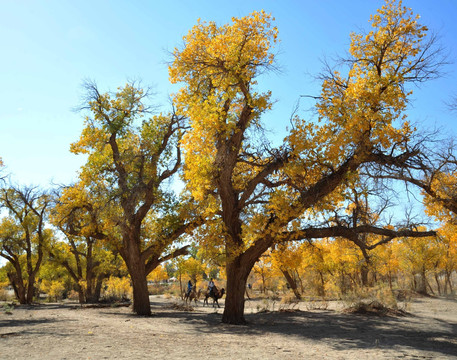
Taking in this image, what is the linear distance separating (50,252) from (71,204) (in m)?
12.1

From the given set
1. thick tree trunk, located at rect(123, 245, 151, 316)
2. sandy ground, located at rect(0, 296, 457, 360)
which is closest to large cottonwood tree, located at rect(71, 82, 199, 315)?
thick tree trunk, located at rect(123, 245, 151, 316)

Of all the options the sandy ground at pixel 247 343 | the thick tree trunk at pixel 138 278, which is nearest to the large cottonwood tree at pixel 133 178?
the thick tree trunk at pixel 138 278

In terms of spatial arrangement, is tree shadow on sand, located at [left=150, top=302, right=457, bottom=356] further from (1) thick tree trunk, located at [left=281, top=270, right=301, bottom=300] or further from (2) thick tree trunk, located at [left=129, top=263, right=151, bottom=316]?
(1) thick tree trunk, located at [left=281, top=270, right=301, bottom=300]

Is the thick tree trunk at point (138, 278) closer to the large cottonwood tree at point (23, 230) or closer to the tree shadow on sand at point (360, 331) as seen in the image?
the tree shadow on sand at point (360, 331)

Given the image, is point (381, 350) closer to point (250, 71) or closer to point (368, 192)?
point (368, 192)

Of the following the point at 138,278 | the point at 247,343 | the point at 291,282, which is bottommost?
the point at 247,343

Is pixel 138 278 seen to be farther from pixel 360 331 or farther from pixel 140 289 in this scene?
pixel 360 331

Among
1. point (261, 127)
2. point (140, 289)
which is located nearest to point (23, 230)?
point (140, 289)

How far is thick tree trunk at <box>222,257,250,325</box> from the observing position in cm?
1070

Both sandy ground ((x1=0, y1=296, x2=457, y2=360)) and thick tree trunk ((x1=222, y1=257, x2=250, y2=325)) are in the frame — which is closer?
sandy ground ((x1=0, y1=296, x2=457, y2=360))

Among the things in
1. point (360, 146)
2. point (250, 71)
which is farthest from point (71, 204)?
point (360, 146)

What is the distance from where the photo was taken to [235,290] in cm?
1071

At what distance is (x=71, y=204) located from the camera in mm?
13742

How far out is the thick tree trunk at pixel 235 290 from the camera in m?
10.7
